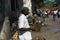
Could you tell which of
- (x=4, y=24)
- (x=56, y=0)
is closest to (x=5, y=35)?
(x=4, y=24)

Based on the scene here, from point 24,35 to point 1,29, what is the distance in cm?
93

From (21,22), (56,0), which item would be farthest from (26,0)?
(56,0)

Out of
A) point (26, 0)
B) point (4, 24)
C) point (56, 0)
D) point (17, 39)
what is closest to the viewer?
point (17, 39)

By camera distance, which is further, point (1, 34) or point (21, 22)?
point (1, 34)

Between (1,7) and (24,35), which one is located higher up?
(1,7)

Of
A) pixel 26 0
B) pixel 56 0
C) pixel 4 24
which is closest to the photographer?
pixel 4 24

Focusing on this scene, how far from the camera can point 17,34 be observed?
5.55 meters

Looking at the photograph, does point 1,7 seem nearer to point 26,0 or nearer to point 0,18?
point 0,18

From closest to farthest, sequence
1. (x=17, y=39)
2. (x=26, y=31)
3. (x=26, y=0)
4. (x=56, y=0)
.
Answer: (x=26, y=31) → (x=17, y=39) → (x=26, y=0) → (x=56, y=0)

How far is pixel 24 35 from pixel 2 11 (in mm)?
1394

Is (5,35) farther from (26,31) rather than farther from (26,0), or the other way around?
(26,0)

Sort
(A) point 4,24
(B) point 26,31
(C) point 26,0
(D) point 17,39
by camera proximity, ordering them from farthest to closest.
Answer: 1. (C) point 26,0
2. (A) point 4,24
3. (D) point 17,39
4. (B) point 26,31

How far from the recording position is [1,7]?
629cm

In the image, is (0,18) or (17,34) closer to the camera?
(17,34)
